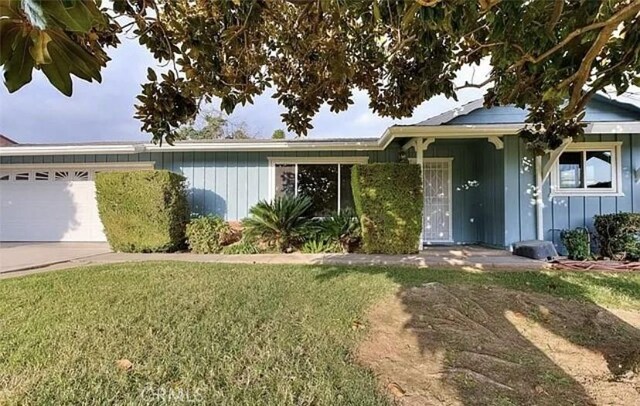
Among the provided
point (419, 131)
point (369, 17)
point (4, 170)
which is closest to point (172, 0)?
point (369, 17)

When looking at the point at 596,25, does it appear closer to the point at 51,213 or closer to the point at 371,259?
the point at 371,259

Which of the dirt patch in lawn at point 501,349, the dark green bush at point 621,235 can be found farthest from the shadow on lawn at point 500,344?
the dark green bush at point 621,235

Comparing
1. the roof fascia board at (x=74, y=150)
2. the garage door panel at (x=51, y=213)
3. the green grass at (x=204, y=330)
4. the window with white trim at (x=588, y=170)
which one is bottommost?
the green grass at (x=204, y=330)

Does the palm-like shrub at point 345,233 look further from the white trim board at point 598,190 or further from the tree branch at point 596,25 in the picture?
the tree branch at point 596,25

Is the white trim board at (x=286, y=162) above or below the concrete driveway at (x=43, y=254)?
above

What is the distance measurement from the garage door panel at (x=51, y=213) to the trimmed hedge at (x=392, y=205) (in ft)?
27.8

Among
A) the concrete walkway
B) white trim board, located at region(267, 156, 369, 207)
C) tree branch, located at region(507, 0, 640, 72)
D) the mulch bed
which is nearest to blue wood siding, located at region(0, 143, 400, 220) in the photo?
white trim board, located at region(267, 156, 369, 207)

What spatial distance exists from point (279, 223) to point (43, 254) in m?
5.41

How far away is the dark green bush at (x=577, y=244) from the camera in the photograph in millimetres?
7914

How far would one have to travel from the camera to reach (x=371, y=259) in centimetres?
764

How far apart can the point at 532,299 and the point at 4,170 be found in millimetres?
14755

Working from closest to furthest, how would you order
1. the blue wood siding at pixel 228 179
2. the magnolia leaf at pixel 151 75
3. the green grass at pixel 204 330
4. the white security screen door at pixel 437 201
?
1. the green grass at pixel 204 330
2. the magnolia leaf at pixel 151 75
3. the white security screen door at pixel 437 201
4. the blue wood siding at pixel 228 179

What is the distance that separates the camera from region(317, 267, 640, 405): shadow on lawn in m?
2.69

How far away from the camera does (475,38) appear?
4324 mm
